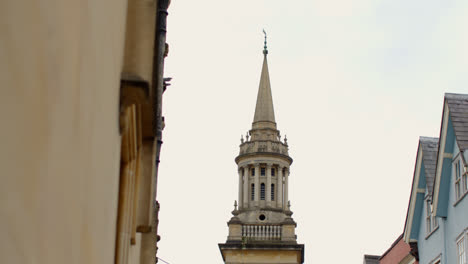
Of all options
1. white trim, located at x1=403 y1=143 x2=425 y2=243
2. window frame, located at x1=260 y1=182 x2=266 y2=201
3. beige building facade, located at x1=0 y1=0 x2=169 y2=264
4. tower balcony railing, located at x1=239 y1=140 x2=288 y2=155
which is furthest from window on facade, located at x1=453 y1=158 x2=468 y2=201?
tower balcony railing, located at x1=239 y1=140 x2=288 y2=155

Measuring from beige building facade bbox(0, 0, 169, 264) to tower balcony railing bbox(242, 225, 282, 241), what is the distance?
4861 cm

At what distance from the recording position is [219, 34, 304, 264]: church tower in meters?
54.5

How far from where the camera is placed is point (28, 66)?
9.01 ft

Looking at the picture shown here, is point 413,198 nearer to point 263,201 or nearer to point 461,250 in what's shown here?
point 461,250

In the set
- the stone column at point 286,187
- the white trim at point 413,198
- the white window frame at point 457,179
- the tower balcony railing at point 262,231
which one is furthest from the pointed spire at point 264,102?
the white window frame at point 457,179

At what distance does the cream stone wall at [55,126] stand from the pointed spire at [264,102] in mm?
55840

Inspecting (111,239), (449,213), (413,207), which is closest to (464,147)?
(449,213)

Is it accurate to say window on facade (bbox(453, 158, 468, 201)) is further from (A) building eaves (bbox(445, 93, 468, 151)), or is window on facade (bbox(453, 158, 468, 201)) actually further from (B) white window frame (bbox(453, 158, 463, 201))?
(A) building eaves (bbox(445, 93, 468, 151))

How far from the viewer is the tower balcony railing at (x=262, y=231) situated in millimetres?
55688

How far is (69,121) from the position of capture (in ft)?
12.2

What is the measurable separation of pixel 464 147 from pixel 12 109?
69.8ft

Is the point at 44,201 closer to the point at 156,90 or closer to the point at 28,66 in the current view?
the point at 28,66

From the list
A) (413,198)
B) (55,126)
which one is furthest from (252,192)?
(55,126)

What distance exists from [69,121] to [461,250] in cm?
1991
